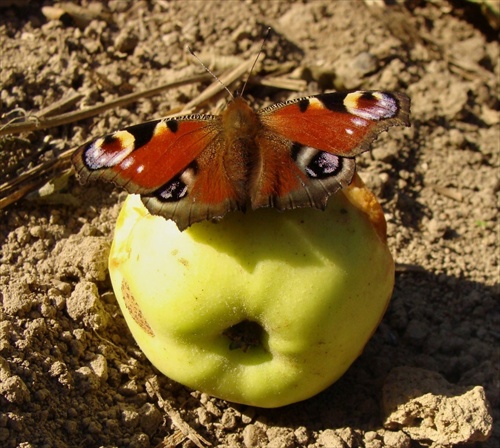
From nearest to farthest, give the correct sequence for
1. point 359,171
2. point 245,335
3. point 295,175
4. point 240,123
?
point 295,175 < point 240,123 < point 245,335 < point 359,171

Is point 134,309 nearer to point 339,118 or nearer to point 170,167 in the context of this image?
point 170,167

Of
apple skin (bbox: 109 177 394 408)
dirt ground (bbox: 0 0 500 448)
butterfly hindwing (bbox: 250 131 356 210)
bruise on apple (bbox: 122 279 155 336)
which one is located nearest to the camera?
butterfly hindwing (bbox: 250 131 356 210)

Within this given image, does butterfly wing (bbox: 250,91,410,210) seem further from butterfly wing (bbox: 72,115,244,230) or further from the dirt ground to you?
the dirt ground

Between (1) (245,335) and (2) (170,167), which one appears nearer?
(2) (170,167)

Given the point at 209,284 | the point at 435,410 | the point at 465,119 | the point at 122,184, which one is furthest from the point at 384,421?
the point at 465,119

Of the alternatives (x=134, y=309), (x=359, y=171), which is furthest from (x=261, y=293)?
(x=359, y=171)

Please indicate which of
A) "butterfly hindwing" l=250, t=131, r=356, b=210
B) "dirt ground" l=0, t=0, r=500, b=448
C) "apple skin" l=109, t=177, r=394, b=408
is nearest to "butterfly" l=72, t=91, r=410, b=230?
"butterfly hindwing" l=250, t=131, r=356, b=210

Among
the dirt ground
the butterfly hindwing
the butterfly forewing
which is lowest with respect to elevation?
the dirt ground

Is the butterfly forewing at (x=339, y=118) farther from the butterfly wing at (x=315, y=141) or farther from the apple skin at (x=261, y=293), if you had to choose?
the apple skin at (x=261, y=293)
